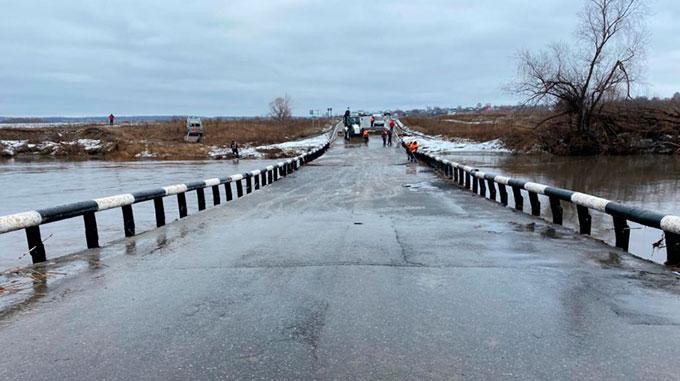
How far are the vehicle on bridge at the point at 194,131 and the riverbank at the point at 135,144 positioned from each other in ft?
3.05

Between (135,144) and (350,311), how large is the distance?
203 feet

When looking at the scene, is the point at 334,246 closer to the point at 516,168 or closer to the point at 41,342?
the point at 41,342

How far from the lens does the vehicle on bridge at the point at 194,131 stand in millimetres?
69000

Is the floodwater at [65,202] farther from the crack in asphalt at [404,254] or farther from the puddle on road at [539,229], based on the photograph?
the puddle on road at [539,229]

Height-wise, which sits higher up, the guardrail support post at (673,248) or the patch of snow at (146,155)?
the guardrail support post at (673,248)

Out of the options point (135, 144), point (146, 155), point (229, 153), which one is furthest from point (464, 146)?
point (135, 144)

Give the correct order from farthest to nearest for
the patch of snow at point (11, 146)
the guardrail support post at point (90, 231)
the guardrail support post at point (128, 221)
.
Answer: the patch of snow at point (11, 146), the guardrail support post at point (128, 221), the guardrail support post at point (90, 231)

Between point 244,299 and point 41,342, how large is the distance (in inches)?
71.1

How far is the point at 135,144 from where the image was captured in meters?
62.1

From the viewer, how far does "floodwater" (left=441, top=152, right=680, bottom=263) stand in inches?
489

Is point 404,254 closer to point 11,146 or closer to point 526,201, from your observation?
point 526,201

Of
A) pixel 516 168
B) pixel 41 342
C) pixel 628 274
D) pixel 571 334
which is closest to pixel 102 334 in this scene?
pixel 41 342

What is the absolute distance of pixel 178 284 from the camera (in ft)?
20.2

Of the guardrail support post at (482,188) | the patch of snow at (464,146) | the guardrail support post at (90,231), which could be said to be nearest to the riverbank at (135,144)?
the patch of snow at (464,146)
